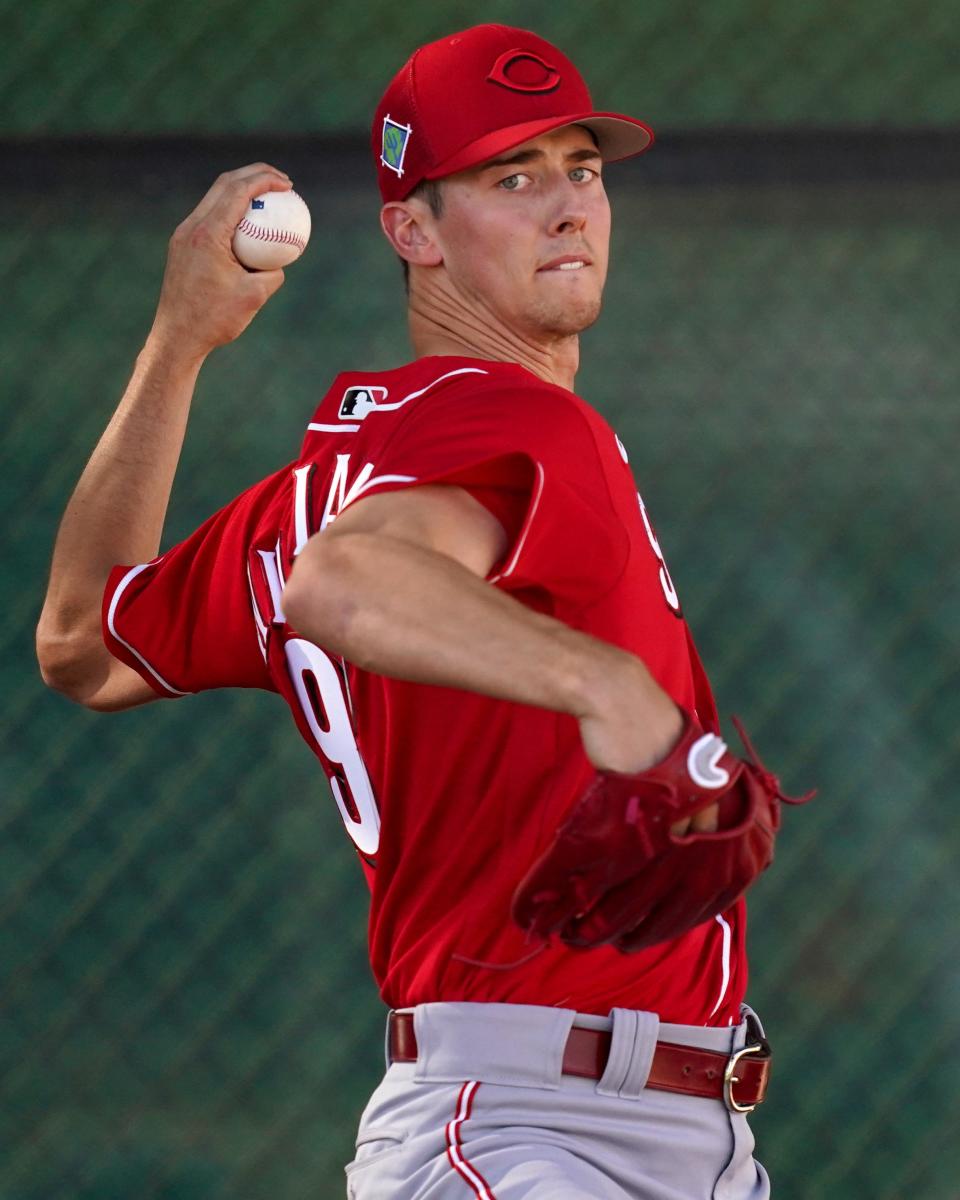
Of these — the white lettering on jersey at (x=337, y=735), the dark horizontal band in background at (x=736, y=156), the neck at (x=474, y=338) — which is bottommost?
the white lettering on jersey at (x=337, y=735)

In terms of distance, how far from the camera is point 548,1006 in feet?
5.60

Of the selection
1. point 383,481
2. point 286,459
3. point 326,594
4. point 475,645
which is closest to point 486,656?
point 475,645

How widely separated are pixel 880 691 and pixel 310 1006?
3.45 feet

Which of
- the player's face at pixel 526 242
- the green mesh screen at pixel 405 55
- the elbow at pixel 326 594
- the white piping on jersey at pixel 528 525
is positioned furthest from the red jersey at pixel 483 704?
the green mesh screen at pixel 405 55

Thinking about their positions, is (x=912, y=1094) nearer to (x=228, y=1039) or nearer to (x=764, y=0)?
(x=228, y=1039)

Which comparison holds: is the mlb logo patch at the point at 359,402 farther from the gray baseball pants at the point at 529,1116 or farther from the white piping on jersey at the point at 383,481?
the gray baseball pants at the point at 529,1116

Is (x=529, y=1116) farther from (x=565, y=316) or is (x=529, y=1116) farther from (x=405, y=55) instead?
(x=405, y=55)

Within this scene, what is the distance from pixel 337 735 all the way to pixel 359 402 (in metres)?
0.33

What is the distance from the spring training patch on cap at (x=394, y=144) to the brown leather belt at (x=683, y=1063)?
93 cm

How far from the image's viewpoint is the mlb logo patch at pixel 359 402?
178 centimetres

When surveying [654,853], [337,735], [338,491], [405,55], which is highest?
[405,55]

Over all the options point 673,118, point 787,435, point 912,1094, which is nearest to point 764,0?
point 673,118

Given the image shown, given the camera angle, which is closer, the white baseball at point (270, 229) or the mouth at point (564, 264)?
the mouth at point (564, 264)

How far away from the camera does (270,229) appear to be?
2164 millimetres
